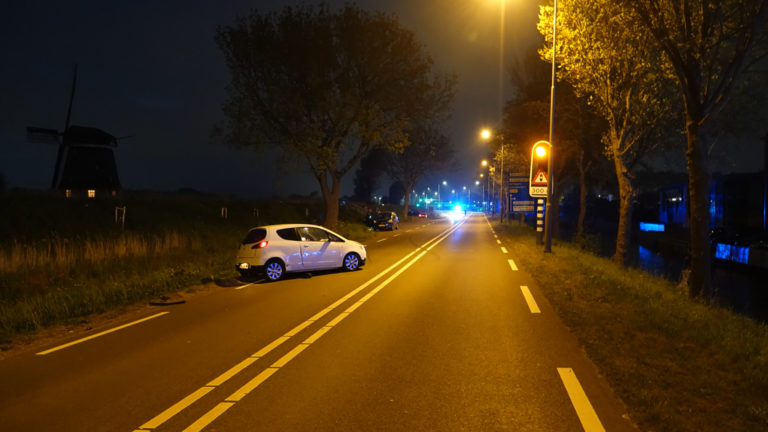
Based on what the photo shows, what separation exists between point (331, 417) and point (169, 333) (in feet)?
15.1

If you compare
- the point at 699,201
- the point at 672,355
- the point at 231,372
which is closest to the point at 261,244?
the point at 231,372

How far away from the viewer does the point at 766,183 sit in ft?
93.3

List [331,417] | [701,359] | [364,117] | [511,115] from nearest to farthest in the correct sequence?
[331,417]
[701,359]
[364,117]
[511,115]

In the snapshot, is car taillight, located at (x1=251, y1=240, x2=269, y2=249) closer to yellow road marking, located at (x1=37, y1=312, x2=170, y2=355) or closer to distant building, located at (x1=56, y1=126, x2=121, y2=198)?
yellow road marking, located at (x1=37, y1=312, x2=170, y2=355)

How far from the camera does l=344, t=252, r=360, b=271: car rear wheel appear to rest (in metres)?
15.5

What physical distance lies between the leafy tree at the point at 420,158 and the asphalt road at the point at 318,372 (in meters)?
54.9

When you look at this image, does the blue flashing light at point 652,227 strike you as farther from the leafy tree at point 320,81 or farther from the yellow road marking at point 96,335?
the yellow road marking at point 96,335

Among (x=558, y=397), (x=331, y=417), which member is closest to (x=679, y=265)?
(x=558, y=397)

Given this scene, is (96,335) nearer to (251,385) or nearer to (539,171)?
(251,385)

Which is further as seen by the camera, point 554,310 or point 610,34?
point 610,34

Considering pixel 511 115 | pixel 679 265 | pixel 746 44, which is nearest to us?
pixel 746 44

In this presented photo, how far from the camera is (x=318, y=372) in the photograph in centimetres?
582

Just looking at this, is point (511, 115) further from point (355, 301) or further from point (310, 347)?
point (310, 347)

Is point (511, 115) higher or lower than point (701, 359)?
higher
